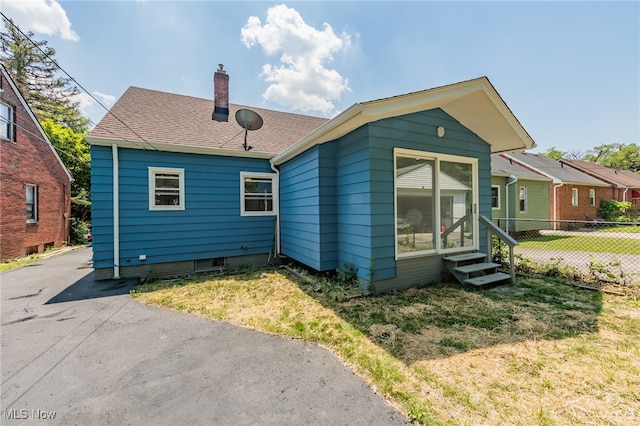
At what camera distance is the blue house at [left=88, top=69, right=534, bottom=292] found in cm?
442

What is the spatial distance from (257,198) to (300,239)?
2.14 meters

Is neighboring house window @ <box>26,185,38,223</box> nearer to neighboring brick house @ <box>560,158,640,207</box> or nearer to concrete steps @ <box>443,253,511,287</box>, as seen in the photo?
concrete steps @ <box>443,253,511,287</box>

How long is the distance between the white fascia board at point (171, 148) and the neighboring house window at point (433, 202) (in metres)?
3.98

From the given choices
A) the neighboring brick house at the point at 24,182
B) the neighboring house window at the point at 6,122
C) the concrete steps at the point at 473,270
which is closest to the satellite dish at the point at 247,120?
the concrete steps at the point at 473,270

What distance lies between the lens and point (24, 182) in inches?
383

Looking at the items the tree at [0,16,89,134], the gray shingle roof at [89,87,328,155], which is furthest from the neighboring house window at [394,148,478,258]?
the tree at [0,16,89,134]

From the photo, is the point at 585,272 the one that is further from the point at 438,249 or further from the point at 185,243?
the point at 185,243

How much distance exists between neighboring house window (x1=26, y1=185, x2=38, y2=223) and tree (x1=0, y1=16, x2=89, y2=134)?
13.7 m

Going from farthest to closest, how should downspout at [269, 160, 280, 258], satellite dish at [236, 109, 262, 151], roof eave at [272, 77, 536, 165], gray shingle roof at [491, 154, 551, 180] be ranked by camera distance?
gray shingle roof at [491, 154, 551, 180] < downspout at [269, 160, 280, 258] < satellite dish at [236, 109, 262, 151] < roof eave at [272, 77, 536, 165]

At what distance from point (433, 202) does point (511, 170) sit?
1216 cm

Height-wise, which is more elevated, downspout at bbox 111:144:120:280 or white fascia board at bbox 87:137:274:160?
white fascia board at bbox 87:137:274:160

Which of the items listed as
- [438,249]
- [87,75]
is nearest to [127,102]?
[87,75]

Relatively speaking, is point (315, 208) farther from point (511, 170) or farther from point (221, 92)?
point (511, 170)

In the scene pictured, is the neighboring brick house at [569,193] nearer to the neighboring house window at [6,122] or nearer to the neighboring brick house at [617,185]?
the neighboring brick house at [617,185]
